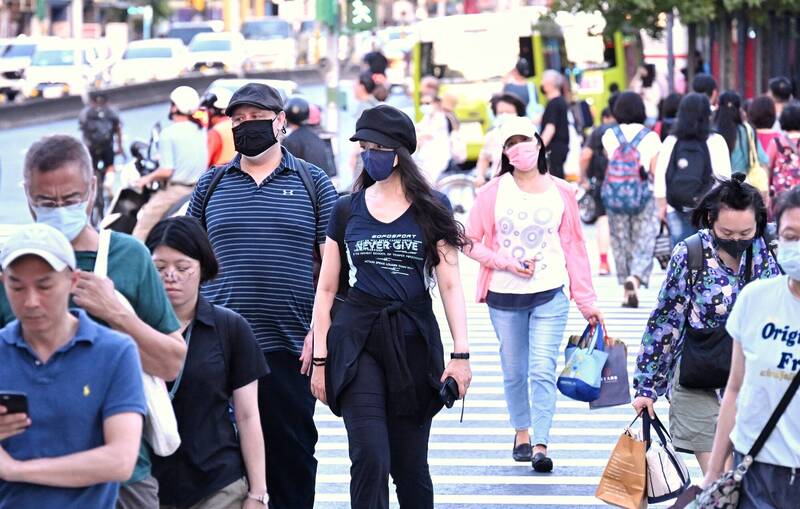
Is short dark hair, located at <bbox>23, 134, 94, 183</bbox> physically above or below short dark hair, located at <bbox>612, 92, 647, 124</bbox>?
above

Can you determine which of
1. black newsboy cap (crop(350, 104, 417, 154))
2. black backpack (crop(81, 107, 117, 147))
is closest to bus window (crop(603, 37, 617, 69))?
black backpack (crop(81, 107, 117, 147))

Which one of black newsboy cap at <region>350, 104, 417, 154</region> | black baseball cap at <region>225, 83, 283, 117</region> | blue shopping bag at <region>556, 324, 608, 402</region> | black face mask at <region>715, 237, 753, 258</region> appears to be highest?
black baseball cap at <region>225, 83, 283, 117</region>

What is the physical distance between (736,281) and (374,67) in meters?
13.7

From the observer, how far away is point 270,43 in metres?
61.4

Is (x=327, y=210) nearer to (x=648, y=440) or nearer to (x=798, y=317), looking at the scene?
(x=648, y=440)

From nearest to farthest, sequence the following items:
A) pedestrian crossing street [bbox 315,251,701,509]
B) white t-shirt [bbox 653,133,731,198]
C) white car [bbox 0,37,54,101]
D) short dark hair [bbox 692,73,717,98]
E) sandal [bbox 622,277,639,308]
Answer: pedestrian crossing street [bbox 315,251,701,509] < white t-shirt [bbox 653,133,731,198] < sandal [bbox 622,277,639,308] < short dark hair [bbox 692,73,717,98] < white car [bbox 0,37,54,101]

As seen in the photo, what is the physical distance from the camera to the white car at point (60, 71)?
46562mm

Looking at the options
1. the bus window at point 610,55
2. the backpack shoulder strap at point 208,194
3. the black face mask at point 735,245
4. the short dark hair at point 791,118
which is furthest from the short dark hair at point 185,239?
the bus window at point 610,55

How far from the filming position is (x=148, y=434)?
15.1ft

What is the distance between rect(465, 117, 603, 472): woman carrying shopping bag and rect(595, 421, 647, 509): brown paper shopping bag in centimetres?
215

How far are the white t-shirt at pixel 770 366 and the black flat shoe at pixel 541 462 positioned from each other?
397 cm

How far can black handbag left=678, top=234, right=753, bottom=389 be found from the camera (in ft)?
21.4

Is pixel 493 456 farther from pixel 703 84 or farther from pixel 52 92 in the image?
pixel 52 92

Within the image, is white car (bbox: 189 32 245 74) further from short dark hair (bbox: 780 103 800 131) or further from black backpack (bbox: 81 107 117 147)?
short dark hair (bbox: 780 103 800 131)
